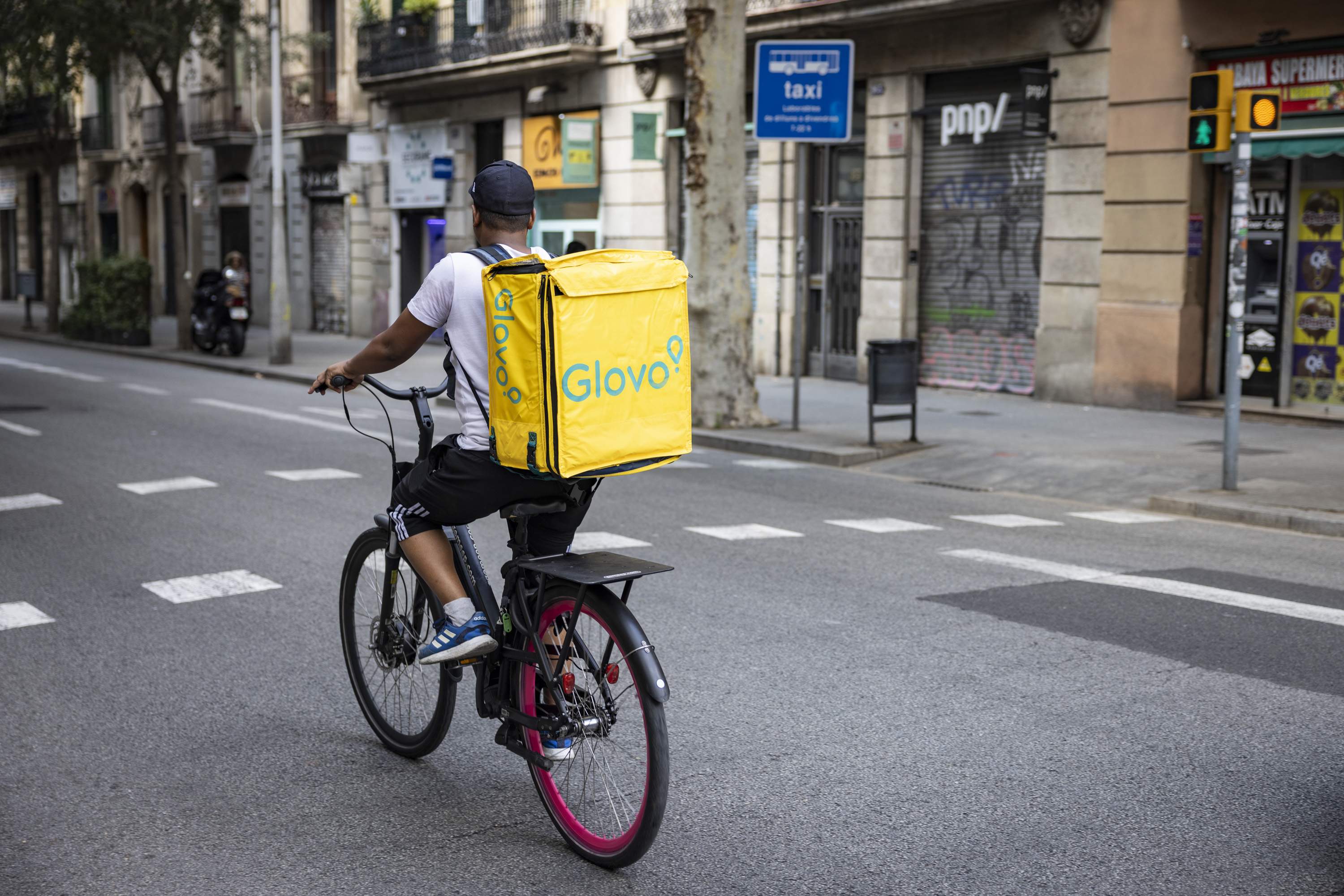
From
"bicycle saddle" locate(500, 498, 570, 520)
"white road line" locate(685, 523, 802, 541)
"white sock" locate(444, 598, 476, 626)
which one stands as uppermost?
"bicycle saddle" locate(500, 498, 570, 520)

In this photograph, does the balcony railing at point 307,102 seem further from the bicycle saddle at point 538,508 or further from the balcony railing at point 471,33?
the bicycle saddle at point 538,508

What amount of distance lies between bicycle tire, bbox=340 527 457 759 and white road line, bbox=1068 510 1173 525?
605 cm

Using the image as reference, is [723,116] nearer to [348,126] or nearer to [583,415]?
[583,415]

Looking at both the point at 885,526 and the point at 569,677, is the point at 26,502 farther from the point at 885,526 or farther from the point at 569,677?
the point at 569,677

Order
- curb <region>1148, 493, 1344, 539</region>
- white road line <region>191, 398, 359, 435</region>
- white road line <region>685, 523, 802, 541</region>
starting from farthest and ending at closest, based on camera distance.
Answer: white road line <region>191, 398, 359, 435</region>, curb <region>1148, 493, 1344, 539</region>, white road line <region>685, 523, 802, 541</region>

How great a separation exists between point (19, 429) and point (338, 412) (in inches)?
131

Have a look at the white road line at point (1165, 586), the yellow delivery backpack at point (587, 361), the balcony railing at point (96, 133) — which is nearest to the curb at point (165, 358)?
the balcony railing at point (96, 133)

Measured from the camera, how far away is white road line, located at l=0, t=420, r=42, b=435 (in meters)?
13.7

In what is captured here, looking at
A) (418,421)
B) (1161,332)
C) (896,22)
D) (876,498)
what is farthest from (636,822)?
(896,22)

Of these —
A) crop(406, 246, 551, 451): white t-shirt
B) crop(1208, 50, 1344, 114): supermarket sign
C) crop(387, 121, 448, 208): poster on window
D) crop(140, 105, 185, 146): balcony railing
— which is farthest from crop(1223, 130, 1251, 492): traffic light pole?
crop(140, 105, 185, 146): balcony railing

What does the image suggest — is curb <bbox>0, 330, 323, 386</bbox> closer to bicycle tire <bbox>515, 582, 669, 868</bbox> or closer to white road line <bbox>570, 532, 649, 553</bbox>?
white road line <bbox>570, 532, 649, 553</bbox>

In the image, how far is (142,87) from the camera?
40969mm

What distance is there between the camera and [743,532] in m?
8.89

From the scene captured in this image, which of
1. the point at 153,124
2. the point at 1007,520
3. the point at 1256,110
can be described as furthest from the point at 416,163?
the point at 1007,520
